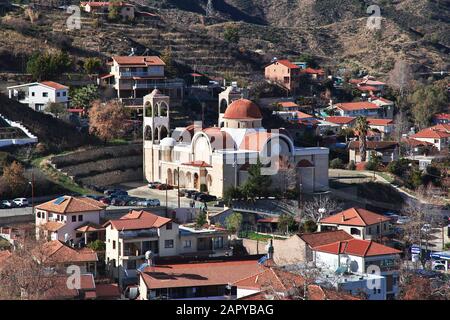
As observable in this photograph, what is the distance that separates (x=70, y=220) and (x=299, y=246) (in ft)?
27.1

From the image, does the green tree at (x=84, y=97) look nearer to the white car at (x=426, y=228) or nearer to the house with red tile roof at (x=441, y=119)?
the white car at (x=426, y=228)

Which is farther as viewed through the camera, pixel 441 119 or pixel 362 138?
pixel 441 119

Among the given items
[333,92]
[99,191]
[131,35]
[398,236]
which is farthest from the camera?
[333,92]

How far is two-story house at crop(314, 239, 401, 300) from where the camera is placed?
3312 cm

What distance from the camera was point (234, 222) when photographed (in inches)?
1757

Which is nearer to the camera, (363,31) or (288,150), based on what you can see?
(288,150)

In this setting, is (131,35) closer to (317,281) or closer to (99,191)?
(99,191)

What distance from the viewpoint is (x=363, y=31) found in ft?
358

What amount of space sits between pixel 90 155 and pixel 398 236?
1654 cm

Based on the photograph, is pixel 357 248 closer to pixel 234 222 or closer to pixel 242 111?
pixel 234 222

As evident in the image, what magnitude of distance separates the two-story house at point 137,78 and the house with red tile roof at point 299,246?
26253 mm

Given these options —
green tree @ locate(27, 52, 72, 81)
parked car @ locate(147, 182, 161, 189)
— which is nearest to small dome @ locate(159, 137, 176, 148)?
parked car @ locate(147, 182, 161, 189)

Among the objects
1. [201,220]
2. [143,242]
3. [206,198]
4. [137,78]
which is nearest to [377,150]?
[137,78]
